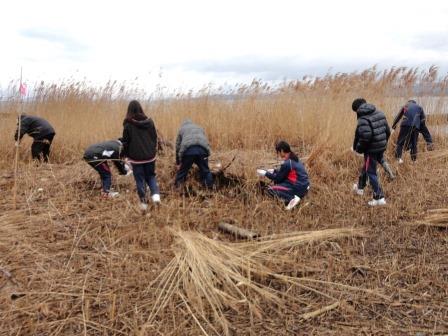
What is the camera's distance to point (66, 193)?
5332 mm

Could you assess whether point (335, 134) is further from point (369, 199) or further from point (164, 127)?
point (164, 127)

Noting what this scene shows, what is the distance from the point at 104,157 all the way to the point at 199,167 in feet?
3.98

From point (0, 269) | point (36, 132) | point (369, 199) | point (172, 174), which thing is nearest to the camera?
point (0, 269)

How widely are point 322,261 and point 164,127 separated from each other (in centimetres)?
530

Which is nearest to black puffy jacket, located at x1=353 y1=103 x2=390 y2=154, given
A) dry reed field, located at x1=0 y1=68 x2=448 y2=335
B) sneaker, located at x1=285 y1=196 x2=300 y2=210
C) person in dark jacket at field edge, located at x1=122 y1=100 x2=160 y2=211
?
dry reed field, located at x1=0 y1=68 x2=448 y2=335

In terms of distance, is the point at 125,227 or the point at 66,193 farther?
the point at 66,193

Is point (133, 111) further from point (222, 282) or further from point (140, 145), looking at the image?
point (222, 282)

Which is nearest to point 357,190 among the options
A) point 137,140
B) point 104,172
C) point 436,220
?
point 436,220

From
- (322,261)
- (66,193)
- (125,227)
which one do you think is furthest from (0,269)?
(322,261)

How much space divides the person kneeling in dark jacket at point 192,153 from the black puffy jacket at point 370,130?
191cm

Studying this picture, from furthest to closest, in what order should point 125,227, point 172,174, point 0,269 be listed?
point 172,174
point 125,227
point 0,269

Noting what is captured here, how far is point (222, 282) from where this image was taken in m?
3.17

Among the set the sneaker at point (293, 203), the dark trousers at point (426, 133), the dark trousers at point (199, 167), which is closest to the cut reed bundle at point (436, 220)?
the sneaker at point (293, 203)

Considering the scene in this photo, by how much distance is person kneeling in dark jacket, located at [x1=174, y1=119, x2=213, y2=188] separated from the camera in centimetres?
529
